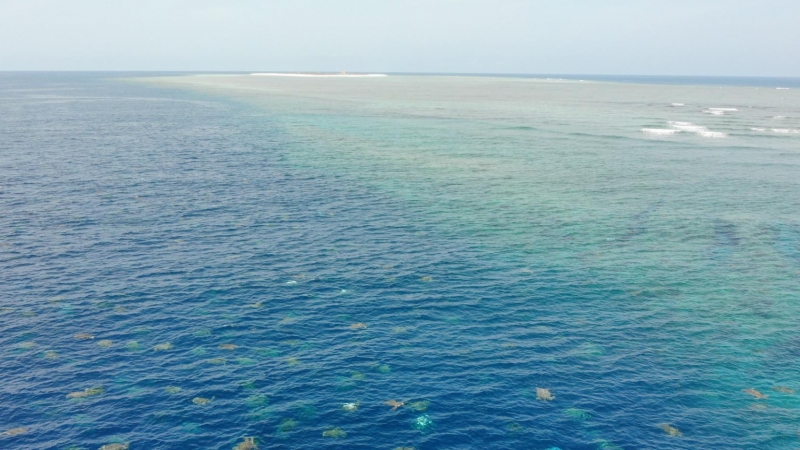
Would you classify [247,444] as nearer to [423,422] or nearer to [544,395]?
[423,422]

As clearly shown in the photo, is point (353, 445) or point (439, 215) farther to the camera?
point (439, 215)

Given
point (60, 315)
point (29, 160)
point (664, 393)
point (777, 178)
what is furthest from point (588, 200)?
point (29, 160)

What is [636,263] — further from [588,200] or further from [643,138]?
[643,138]

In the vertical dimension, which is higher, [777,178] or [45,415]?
[777,178]

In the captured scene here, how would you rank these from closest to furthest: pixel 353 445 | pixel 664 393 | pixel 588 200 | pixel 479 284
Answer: pixel 353 445 → pixel 664 393 → pixel 479 284 → pixel 588 200

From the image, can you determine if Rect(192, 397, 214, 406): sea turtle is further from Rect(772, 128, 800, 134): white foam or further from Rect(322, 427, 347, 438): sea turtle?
Rect(772, 128, 800, 134): white foam

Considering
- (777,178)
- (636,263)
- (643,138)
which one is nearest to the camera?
(636,263)
